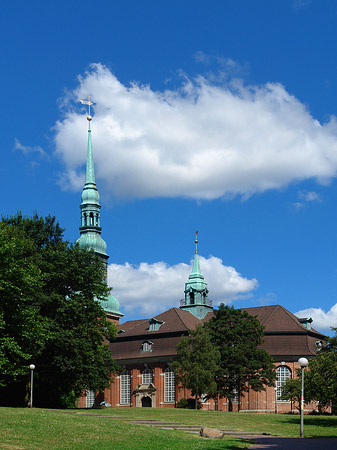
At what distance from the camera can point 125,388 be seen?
87812 millimetres

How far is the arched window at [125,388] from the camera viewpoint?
86875mm

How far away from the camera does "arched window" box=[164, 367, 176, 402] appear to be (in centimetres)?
8194

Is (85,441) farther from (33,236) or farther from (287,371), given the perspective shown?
(287,371)

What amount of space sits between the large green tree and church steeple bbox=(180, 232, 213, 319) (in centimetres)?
4421

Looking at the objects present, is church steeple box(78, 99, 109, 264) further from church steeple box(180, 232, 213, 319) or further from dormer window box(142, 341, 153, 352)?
dormer window box(142, 341, 153, 352)

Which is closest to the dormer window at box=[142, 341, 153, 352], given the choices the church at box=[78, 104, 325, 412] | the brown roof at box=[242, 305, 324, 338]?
the church at box=[78, 104, 325, 412]

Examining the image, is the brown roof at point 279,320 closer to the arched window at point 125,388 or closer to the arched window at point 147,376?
the arched window at point 147,376

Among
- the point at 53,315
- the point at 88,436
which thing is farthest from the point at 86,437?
the point at 53,315

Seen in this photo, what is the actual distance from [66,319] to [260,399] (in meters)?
35.8

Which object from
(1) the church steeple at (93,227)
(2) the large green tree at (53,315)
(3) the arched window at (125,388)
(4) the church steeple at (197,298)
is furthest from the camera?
(1) the church steeple at (93,227)

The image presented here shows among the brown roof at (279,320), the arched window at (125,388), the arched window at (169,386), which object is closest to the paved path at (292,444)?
the brown roof at (279,320)

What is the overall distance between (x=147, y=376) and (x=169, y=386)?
Answer: 170 inches

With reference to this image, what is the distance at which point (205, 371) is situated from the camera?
200 feet

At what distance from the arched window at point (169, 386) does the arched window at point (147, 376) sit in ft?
8.85
